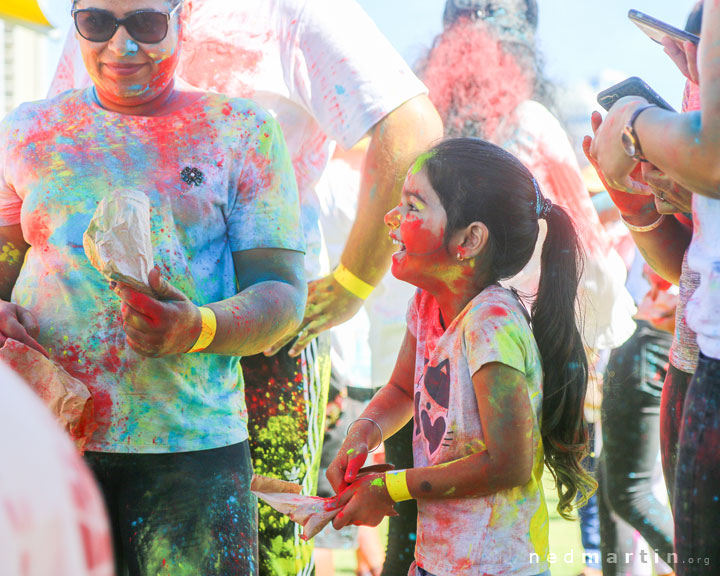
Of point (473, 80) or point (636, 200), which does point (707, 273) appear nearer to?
point (636, 200)

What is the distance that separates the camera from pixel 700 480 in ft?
4.89

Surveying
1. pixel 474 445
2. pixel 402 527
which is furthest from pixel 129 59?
pixel 402 527

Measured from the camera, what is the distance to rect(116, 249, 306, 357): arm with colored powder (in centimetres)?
153

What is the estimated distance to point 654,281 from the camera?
124 inches

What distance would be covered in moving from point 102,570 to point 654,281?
2.91m

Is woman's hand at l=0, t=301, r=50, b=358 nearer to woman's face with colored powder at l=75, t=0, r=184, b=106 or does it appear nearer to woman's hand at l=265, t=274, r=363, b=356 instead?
woman's face with colored powder at l=75, t=0, r=184, b=106

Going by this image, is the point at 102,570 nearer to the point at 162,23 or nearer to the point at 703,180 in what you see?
the point at 703,180

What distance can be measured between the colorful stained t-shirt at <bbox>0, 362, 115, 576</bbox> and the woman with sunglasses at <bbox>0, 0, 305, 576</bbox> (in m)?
1.06

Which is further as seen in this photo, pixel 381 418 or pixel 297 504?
pixel 381 418

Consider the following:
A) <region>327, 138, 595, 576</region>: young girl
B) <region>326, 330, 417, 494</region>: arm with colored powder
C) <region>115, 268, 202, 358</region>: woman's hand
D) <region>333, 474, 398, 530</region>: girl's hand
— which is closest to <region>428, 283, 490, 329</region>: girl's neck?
<region>327, 138, 595, 576</region>: young girl

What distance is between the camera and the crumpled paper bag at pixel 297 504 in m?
1.54

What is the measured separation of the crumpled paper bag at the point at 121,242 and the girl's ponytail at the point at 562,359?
2.53ft

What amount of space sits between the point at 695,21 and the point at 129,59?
1.09 meters

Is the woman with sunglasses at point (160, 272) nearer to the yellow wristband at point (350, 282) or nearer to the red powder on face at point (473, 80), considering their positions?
the yellow wristband at point (350, 282)
